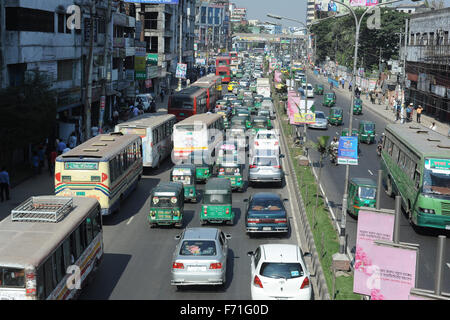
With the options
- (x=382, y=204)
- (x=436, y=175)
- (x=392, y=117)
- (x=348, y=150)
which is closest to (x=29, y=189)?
(x=348, y=150)

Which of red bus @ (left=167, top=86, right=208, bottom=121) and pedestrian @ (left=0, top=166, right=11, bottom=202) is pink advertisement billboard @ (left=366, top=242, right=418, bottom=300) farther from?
red bus @ (left=167, top=86, right=208, bottom=121)

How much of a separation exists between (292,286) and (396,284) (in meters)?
3.94

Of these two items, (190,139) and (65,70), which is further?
(65,70)

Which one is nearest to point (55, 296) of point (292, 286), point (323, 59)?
point (292, 286)

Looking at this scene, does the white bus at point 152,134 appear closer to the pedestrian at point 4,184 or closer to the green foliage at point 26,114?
the green foliage at point 26,114

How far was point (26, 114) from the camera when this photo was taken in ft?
111

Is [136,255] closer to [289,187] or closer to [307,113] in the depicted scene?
[289,187]

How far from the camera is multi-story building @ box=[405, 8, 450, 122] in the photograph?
6494 centimetres

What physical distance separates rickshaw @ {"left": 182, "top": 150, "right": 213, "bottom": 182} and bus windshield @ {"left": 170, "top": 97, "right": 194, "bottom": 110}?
588 inches

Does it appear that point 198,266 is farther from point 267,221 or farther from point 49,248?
point 267,221

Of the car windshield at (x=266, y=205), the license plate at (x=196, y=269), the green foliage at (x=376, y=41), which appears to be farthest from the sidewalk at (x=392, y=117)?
the license plate at (x=196, y=269)

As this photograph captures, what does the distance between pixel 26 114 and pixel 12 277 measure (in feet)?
71.3

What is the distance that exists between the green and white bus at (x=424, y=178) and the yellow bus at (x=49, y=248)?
43.0 feet

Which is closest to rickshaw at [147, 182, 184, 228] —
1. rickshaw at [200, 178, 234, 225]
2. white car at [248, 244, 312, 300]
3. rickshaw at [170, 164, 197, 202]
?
rickshaw at [200, 178, 234, 225]
